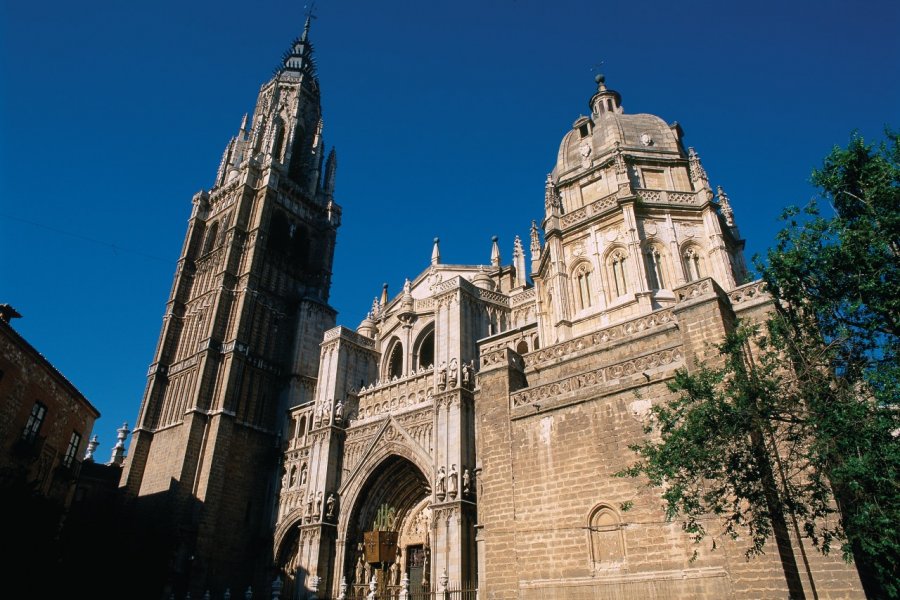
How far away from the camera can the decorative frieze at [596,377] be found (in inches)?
499

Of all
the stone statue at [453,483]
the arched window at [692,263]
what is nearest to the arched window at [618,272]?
the arched window at [692,263]

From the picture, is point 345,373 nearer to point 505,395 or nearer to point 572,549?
point 505,395

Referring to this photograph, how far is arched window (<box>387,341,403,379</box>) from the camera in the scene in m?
29.4

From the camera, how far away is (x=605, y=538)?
11867 mm

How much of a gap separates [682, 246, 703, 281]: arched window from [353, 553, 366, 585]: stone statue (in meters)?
15.4

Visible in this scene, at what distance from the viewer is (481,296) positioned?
24891 mm

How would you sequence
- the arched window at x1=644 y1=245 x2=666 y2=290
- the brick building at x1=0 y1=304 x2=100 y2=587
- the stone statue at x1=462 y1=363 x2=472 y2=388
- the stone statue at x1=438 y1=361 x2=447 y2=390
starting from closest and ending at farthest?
the brick building at x1=0 y1=304 x2=100 y2=587 < the arched window at x1=644 y1=245 x2=666 y2=290 < the stone statue at x1=462 y1=363 x2=472 y2=388 < the stone statue at x1=438 y1=361 x2=447 y2=390

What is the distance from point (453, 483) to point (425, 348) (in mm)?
10855

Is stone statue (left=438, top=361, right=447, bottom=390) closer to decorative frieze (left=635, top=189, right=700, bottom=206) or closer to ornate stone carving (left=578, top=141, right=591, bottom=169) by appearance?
decorative frieze (left=635, top=189, right=700, bottom=206)

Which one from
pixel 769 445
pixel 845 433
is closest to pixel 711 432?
pixel 769 445

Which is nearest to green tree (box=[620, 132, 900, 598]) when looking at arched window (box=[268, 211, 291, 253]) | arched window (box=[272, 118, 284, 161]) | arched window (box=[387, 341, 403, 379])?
arched window (box=[387, 341, 403, 379])

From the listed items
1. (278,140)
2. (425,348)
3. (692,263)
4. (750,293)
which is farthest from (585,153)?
(278,140)

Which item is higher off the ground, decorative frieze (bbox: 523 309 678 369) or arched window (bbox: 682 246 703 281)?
arched window (bbox: 682 246 703 281)

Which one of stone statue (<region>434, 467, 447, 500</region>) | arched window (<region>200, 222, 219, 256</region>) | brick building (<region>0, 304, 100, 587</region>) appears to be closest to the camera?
brick building (<region>0, 304, 100, 587</region>)
